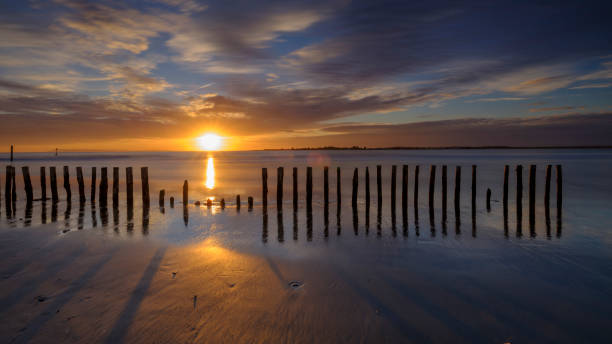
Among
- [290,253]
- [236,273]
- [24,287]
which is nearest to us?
[24,287]

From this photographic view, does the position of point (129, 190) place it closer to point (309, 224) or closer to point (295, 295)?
point (309, 224)

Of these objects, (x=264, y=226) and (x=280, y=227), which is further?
(x=264, y=226)

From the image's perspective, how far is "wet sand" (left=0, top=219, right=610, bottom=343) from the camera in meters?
3.86

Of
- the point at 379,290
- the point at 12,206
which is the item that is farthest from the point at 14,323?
the point at 12,206

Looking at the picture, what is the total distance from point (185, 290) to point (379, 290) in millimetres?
3183

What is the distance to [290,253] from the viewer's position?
698 centimetres

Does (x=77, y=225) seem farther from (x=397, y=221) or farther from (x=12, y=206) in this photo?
(x=397, y=221)

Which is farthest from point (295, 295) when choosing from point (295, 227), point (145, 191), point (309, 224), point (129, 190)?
point (129, 190)

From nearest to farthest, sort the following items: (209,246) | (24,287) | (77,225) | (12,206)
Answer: (24,287) < (209,246) < (77,225) < (12,206)

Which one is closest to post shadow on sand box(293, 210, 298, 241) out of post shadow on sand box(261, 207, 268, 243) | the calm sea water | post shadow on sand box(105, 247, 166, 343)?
the calm sea water

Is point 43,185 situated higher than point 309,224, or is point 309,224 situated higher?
point 43,185

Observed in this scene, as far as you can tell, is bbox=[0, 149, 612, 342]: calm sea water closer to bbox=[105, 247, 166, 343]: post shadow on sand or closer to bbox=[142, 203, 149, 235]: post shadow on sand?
bbox=[142, 203, 149, 235]: post shadow on sand

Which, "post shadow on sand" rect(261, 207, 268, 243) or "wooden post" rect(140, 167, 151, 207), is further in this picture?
"wooden post" rect(140, 167, 151, 207)

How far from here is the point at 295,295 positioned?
484 cm
